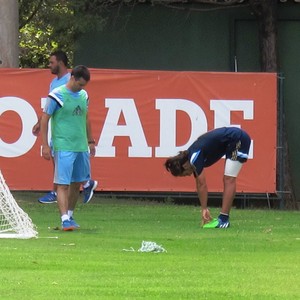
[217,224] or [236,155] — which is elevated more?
[236,155]

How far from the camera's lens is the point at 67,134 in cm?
1290

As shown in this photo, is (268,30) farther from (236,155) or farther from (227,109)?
(236,155)

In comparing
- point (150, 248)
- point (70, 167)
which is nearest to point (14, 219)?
point (70, 167)

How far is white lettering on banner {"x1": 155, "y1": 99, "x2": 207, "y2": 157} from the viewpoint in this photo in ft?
56.2

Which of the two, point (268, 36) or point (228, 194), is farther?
point (268, 36)

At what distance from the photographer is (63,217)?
12703mm

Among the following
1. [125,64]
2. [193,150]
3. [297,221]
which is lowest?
[297,221]

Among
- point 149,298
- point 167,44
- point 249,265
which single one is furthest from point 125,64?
point 149,298

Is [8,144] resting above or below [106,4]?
below

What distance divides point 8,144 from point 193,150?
4.74 m

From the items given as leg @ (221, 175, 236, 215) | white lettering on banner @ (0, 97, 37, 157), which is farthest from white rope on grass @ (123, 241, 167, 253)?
white lettering on banner @ (0, 97, 37, 157)

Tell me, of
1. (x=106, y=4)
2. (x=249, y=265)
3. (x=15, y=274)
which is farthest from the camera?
(x=106, y=4)

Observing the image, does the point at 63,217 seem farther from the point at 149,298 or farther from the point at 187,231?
the point at 149,298

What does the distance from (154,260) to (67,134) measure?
3.17 m
